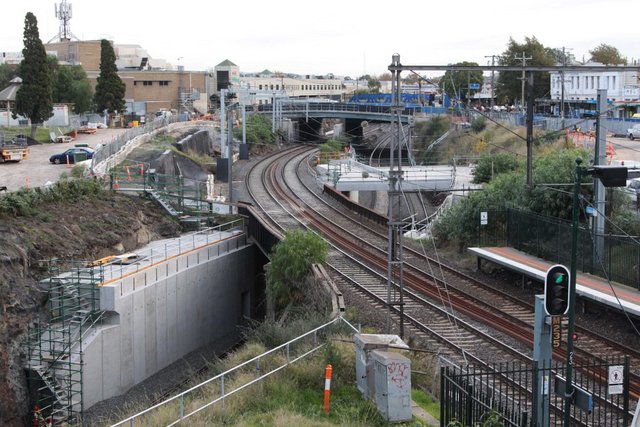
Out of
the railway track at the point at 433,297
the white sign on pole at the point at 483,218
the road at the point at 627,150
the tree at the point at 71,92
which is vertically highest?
the tree at the point at 71,92

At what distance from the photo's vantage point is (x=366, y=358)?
14859 mm

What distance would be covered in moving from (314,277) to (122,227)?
10.1 meters

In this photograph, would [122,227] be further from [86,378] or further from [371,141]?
[371,141]

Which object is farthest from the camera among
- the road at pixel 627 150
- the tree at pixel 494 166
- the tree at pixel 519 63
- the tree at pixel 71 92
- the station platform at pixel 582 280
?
the tree at pixel 71 92

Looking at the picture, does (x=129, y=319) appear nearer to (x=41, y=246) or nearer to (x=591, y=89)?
(x=41, y=246)

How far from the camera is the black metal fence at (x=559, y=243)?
2158 cm

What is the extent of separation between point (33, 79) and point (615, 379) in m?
47.6

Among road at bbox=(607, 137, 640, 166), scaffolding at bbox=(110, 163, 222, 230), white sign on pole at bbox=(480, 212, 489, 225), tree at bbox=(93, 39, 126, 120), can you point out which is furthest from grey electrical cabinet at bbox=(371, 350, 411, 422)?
tree at bbox=(93, 39, 126, 120)

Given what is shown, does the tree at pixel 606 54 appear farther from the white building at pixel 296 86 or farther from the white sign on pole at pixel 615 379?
the white sign on pole at pixel 615 379

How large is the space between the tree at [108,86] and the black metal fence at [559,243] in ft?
147

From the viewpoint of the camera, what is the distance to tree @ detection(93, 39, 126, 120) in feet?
218

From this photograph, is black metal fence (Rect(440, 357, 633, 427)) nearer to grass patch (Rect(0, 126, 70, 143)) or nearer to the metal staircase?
grass patch (Rect(0, 126, 70, 143))

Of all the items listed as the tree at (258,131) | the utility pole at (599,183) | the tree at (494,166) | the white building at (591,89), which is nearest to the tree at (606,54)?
the white building at (591,89)

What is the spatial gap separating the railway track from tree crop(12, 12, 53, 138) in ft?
63.9
